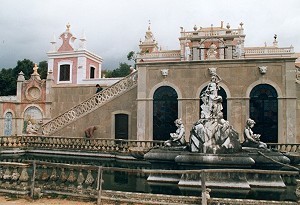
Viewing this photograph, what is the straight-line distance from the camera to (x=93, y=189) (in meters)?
7.70

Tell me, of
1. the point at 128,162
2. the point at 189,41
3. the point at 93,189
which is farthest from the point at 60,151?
the point at 189,41

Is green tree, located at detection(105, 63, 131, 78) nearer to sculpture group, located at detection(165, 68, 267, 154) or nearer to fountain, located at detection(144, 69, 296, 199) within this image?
fountain, located at detection(144, 69, 296, 199)

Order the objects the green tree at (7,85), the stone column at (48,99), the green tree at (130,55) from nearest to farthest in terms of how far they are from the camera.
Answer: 1. the stone column at (48,99)
2. the green tree at (7,85)
3. the green tree at (130,55)

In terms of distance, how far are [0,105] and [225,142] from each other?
20.2 m

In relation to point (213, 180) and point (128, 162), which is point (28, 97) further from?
point (213, 180)

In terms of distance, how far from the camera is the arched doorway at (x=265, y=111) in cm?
1822

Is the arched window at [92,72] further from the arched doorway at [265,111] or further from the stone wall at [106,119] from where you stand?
the arched doorway at [265,111]

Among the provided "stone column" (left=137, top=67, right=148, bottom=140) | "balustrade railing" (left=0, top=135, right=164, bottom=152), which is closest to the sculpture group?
"balustrade railing" (left=0, top=135, right=164, bottom=152)

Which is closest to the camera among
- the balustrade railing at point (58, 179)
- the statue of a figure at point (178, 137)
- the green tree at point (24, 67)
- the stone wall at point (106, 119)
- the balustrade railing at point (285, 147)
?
the balustrade railing at point (58, 179)

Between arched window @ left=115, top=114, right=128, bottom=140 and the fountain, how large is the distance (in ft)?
30.9

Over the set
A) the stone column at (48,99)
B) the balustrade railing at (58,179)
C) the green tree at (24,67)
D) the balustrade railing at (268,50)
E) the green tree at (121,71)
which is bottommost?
the balustrade railing at (58,179)

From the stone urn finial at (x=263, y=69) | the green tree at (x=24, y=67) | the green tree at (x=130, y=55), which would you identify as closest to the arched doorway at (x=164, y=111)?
the stone urn finial at (x=263, y=69)

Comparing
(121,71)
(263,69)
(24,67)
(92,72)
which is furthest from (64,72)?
(121,71)

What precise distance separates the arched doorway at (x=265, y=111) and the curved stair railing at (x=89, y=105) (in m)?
7.52
